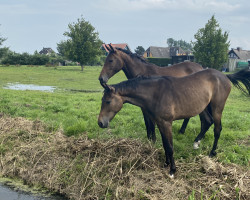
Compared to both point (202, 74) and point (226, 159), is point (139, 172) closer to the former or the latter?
A: point (226, 159)

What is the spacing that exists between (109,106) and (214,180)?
240cm

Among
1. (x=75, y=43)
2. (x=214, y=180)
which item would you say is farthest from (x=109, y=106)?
(x=75, y=43)

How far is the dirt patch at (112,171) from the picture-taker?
4.60 metres

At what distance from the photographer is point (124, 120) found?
8719mm

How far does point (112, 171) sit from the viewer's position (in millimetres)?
5145

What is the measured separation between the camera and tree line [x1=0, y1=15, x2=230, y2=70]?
34.4m

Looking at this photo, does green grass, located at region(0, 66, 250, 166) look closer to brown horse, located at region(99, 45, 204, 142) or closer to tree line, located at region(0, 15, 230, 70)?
brown horse, located at region(99, 45, 204, 142)

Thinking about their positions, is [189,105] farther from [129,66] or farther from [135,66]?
[129,66]

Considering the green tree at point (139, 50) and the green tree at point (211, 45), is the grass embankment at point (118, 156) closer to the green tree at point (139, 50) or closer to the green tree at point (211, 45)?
the green tree at point (211, 45)

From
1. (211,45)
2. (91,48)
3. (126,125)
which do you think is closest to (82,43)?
(91,48)

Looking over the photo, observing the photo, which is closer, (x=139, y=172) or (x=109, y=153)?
(x=139, y=172)

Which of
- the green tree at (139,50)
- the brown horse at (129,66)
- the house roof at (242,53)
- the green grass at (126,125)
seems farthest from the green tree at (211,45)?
the green tree at (139,50)

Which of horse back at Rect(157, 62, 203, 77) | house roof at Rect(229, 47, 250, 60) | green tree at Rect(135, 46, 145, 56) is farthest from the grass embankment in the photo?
green tree at Rect(135, 46, 145, 56)

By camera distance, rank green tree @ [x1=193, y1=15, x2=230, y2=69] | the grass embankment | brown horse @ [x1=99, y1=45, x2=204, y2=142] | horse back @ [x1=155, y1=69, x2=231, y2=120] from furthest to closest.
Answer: green tree @ [x1=193, y1=15, x2=230, y2=69] → brown horse @ [x1=99, y1=45, x2=204, y2=142] → horse back @ [x1=155, y1=69, x2=231, y2=120] → the grass embankment
